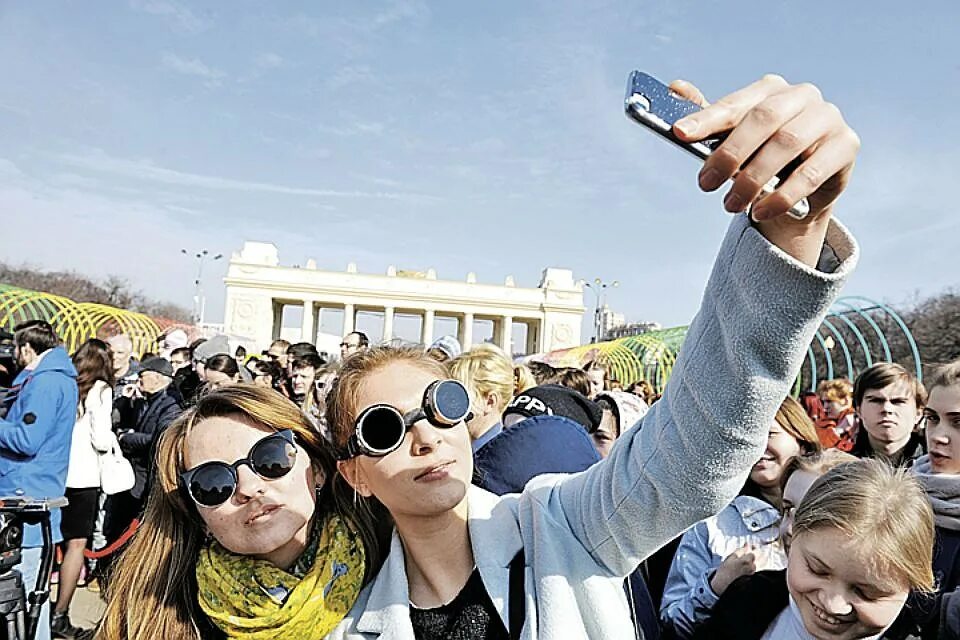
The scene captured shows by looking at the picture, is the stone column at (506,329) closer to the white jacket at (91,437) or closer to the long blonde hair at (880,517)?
the white jacket at (91,437)

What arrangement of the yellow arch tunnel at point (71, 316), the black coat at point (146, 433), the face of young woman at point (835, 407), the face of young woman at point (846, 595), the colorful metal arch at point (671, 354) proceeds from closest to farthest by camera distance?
the face of young woman at point (846, 595), the black coat at point (146, 433), the face of young woman at point (835, 407), the yellow arch tunnel at point (71, 316), the colorful metal arch at point (671, 354)

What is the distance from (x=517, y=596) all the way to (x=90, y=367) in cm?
539

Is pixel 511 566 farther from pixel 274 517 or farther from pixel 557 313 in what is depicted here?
pixel 557 313

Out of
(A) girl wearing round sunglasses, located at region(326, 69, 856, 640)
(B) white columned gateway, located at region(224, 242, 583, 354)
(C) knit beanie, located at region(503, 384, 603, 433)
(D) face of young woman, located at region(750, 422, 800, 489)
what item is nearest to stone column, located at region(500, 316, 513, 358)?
(B) white columned gateway, located at region(224, 242, 583, 354)

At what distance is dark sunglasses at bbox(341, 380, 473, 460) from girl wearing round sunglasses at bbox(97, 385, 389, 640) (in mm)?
347

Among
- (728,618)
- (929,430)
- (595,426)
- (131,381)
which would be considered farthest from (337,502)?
(131,381)

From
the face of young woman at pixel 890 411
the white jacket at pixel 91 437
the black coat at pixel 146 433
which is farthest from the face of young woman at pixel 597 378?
the white jacket at pixel 91 437

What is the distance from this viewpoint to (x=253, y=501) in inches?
74.4

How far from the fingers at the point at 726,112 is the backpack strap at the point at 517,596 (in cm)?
102

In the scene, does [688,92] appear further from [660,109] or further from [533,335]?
[533,335]

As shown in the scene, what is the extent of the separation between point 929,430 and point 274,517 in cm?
249

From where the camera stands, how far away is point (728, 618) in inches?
94.3

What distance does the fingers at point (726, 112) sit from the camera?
907 mm

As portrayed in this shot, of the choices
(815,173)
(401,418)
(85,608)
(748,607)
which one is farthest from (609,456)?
(85,608)
